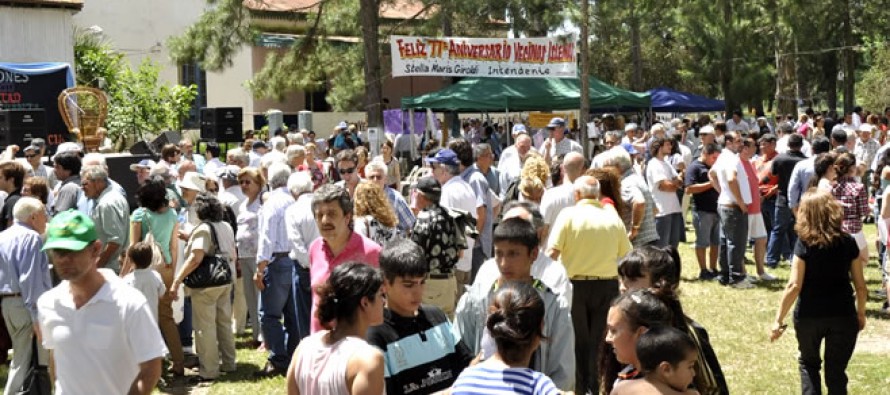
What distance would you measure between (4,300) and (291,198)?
7.56ft

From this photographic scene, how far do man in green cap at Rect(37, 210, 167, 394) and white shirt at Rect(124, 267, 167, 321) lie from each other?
11.1ft

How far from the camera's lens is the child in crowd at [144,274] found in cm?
781

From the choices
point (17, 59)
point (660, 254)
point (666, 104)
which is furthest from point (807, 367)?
point (17, 59)

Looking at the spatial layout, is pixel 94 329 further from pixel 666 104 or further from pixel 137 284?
pixel 666 104

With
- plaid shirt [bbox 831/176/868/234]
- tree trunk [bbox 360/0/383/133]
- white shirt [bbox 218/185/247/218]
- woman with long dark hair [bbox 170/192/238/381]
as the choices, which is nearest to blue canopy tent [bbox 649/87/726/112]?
tree trunk [bbox 360/0/383/133]

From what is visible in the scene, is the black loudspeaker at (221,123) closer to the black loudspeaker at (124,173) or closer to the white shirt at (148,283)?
the black loudspeaker at (124,173)

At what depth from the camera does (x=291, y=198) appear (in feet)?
28.4

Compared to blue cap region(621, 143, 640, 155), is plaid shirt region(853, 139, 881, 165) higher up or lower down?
lower down

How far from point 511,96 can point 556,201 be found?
46.5ft

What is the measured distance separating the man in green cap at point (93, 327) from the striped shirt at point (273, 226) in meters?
4.07

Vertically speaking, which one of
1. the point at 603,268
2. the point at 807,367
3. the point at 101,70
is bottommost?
the point at 807,367

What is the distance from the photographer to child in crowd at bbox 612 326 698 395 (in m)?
3.64

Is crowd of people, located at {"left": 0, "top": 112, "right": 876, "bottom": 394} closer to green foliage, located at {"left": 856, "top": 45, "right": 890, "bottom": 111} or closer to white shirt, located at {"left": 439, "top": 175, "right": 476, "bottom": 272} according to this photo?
white shirt, located at {"left": 439, "top": 175, "right": 476, "bottom": 272}

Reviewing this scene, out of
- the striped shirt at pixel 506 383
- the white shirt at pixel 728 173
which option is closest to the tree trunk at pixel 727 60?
the white shirt at pixel 728 173
